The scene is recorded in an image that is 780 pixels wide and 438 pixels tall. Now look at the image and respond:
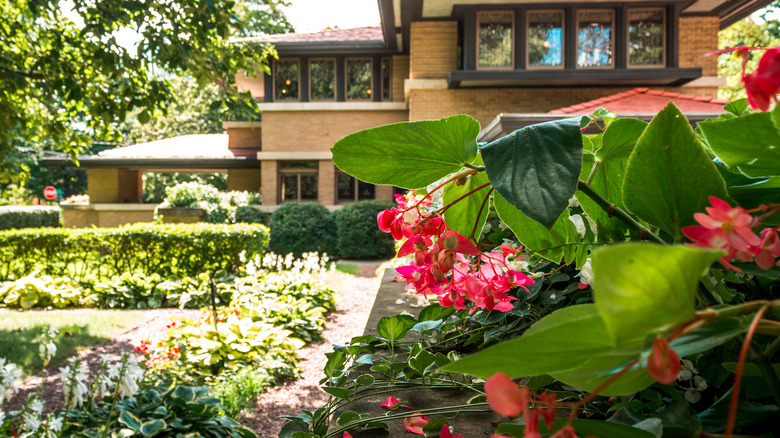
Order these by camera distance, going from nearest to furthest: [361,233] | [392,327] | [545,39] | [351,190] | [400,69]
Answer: [392,327] → [545,39] → [361,233] → [400,69] → [351,190]

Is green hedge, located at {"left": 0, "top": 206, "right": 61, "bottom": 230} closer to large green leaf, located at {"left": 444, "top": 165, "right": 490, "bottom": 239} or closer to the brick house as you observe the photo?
the brick house

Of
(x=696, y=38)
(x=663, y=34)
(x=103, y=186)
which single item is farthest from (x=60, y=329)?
(x=696, y=38)

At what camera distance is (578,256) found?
2.70 ft

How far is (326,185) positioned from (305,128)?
6.02 ft

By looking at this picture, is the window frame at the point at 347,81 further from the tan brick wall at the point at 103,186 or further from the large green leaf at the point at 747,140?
the large green leaf at the point at 747,140

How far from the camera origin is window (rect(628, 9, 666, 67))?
37.4 feet

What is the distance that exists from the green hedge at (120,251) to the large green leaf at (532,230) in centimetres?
990

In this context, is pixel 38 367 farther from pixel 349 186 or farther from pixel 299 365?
pixel 349 186

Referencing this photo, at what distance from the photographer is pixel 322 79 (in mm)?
15766

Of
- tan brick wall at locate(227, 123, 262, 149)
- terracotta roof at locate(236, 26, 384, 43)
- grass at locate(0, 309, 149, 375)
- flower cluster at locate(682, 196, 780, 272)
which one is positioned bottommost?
grass at locate(0, 309, 149, 375)

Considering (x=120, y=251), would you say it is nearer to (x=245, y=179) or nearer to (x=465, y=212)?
(x=245, y=179)

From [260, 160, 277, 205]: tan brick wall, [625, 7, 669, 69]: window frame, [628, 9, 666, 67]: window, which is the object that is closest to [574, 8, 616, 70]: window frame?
[625, 7, 669, 69]: window frame

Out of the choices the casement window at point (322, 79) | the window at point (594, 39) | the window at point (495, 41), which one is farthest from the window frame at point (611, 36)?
the casement window at point (322, 79)

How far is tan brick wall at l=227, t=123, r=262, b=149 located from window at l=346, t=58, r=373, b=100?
456 centimetres
